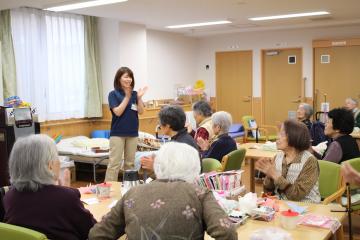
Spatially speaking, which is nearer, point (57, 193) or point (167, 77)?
point (57, 193)

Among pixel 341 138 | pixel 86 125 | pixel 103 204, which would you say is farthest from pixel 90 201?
pixel 86 125

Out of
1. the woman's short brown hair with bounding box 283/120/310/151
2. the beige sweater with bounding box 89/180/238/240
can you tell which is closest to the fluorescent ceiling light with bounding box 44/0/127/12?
the woman's short brown hair with bounding box 283/120/310/151

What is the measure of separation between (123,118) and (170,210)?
310 centimetres

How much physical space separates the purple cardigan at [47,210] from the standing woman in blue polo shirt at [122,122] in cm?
270

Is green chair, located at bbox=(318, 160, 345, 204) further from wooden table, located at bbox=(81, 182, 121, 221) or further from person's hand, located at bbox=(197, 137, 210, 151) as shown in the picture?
wooden table, located at bbox=(81, 182, 121, 221)

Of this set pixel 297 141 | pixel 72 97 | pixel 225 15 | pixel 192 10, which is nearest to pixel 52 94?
pixel 72 97

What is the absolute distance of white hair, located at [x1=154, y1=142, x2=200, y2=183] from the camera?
1.75 m

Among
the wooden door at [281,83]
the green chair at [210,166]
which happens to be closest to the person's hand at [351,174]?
the green chair at [210,166]

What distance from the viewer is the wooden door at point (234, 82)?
9930mm

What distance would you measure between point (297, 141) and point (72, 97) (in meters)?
5.14

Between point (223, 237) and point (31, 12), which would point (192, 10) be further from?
point (223, 237)

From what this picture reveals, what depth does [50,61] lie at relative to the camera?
6859 mm

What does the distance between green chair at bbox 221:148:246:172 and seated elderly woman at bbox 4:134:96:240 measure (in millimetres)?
1722

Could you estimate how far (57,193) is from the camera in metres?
1.90
